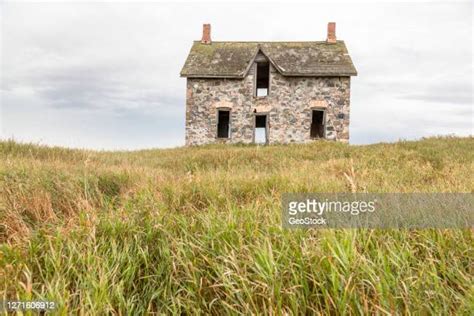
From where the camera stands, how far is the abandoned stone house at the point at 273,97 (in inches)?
709

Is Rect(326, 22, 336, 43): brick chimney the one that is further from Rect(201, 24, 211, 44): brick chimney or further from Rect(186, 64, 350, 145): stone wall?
Rect(201, 24, 211, 44): brick chimney

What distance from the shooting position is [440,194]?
10.8ft

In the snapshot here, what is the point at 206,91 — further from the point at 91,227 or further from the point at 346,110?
the point at 91,227

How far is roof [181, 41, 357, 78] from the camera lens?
714 inches

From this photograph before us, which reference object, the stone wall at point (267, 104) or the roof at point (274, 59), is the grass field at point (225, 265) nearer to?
the stone wall at point (267, 104)

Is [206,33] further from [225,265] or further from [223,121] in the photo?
[225,265]

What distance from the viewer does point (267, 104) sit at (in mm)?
18391

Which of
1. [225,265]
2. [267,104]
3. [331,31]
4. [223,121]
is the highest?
[331,31]

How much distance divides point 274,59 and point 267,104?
3.18m

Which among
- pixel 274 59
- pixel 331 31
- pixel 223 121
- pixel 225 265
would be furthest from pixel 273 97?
pixel 225 265

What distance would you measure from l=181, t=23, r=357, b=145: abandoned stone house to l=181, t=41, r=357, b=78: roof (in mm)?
60

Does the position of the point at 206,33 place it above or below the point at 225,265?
above

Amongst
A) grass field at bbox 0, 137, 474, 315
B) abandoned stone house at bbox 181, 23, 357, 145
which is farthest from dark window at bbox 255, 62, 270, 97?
grass field at bbox 0, 137, 474, 315

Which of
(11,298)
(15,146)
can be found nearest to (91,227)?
(11,298)
